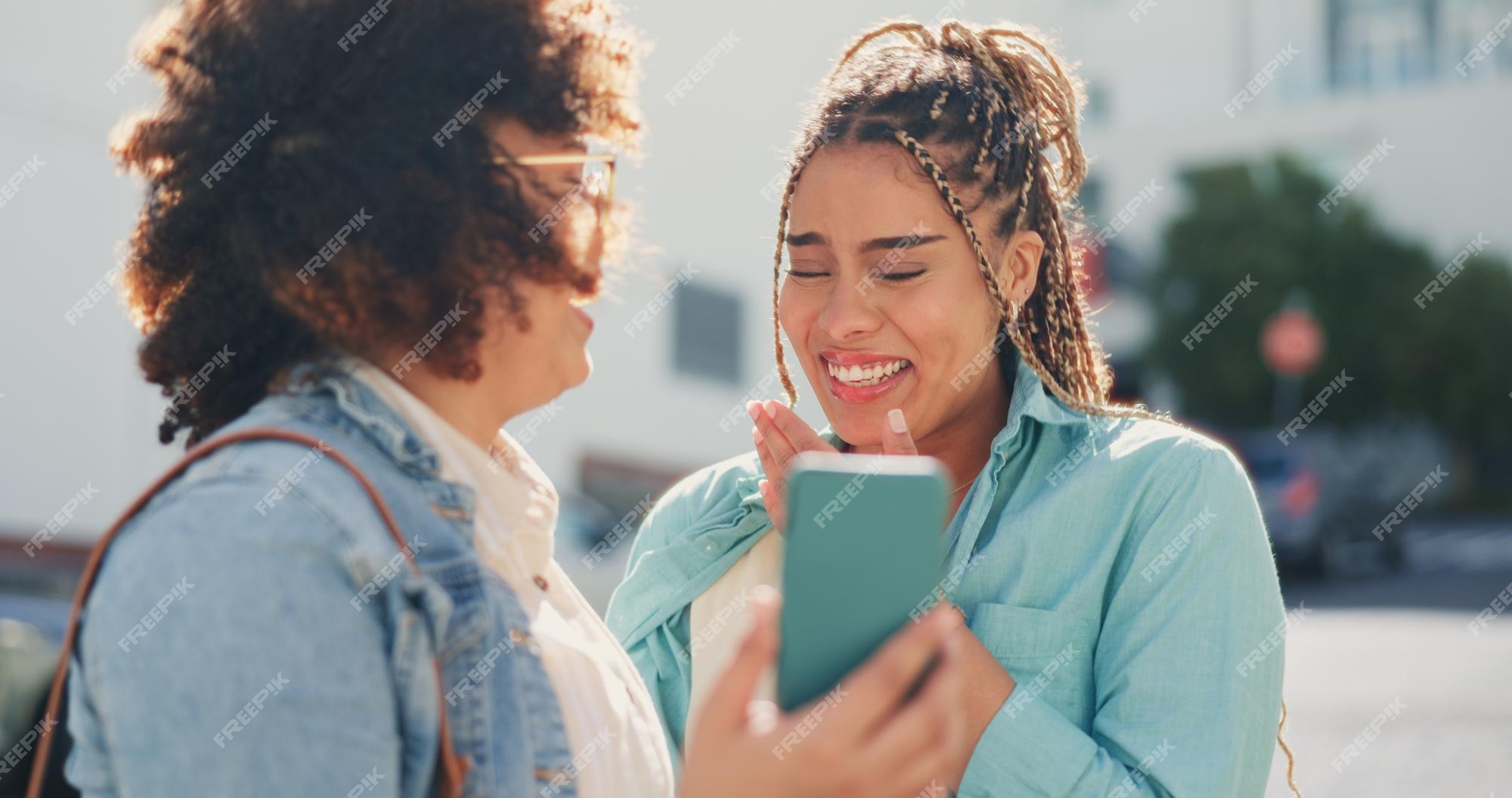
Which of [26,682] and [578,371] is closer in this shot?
[578,371]

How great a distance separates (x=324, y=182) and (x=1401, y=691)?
317 inches

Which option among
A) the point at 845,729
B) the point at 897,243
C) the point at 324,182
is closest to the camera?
the point at 845,729

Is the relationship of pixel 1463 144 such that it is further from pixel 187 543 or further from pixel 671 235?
pixel 187 543

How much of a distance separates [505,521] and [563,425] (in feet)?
43.1

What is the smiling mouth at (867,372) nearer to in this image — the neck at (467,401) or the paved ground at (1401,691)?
the neck at (467,401)

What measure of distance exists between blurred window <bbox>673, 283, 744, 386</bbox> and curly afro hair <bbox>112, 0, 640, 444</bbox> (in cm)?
1436

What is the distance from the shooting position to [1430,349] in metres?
24.0

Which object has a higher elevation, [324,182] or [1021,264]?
[324,182]

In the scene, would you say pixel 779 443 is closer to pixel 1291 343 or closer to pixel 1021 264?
pixel 1021 264

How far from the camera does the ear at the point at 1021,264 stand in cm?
228

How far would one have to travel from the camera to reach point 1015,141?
2270mm

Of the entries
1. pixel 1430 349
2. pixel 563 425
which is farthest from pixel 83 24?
pixel 1430 349

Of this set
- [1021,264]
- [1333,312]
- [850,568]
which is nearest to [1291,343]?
[1333,312]

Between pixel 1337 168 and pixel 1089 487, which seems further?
pixel 1337 168
